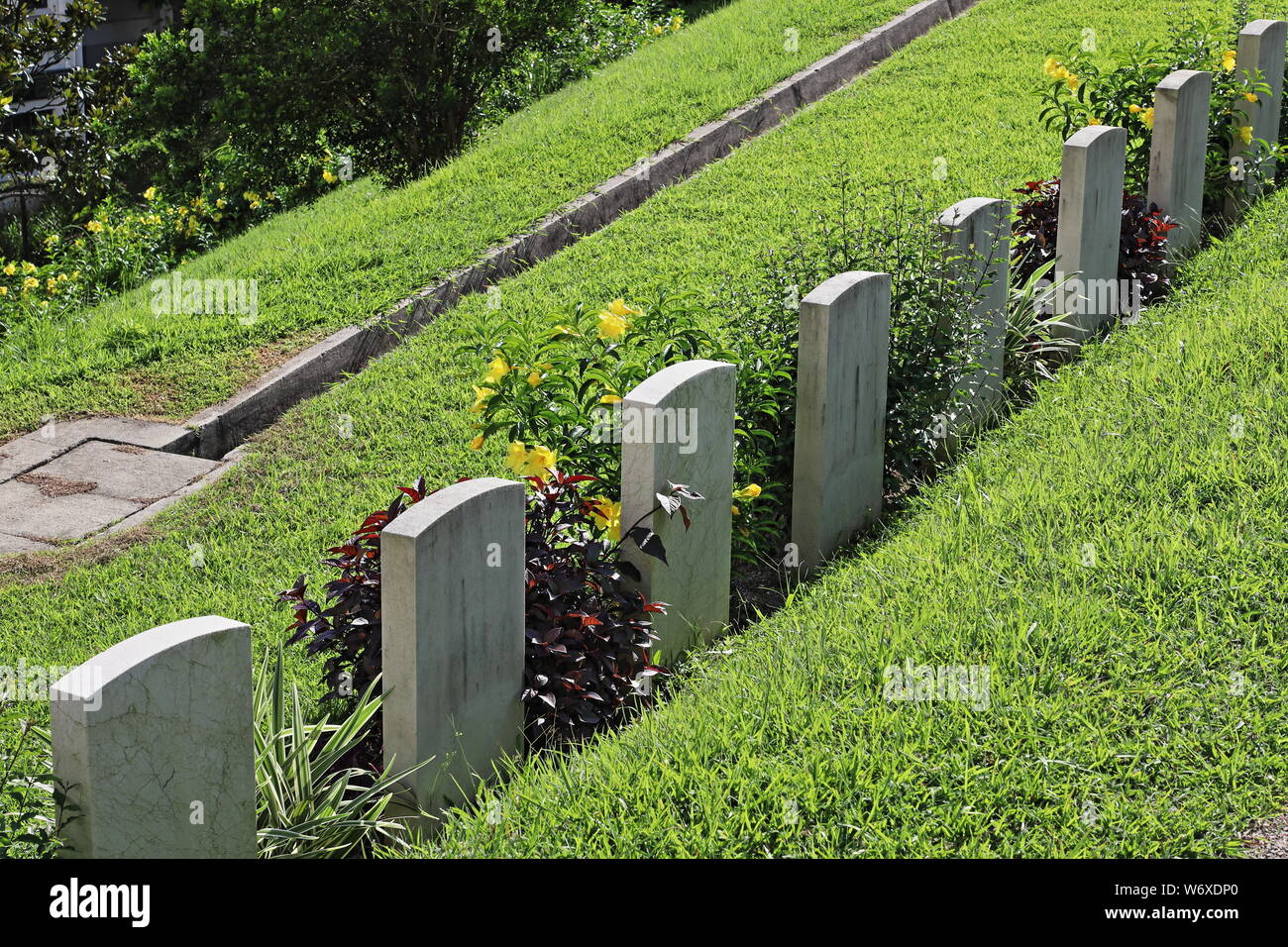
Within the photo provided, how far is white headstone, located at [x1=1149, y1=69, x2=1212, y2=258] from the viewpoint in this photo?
6.92 meters

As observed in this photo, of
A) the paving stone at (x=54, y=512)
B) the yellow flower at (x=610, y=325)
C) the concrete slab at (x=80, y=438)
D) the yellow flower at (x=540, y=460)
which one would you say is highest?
the yellow flower at (x=610, y=325)

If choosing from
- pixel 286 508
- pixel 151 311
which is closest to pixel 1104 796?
pixel 286 508

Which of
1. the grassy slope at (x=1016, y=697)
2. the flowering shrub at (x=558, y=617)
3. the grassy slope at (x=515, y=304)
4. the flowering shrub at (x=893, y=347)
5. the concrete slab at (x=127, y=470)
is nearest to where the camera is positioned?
the grassy slope at (x=1016, y=697)

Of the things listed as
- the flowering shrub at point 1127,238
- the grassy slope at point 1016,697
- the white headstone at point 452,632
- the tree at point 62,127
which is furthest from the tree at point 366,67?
the white headstone at point 452,632

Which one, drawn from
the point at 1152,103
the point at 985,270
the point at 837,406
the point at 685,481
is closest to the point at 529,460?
the point at 685,481

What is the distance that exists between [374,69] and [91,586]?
7085 millimetres

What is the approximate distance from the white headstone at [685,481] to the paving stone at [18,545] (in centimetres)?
335

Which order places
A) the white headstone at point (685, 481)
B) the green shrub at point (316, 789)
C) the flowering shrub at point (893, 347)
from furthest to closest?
the flowering shrub at point (893, 347) < the white headstone at point (685, 481) < the green shrub at point (316, 789)

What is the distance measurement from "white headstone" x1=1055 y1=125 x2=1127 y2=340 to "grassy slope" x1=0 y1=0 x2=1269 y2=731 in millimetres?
1370

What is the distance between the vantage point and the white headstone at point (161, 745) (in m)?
2.64

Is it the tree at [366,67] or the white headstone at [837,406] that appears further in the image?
the tree at [366,67]

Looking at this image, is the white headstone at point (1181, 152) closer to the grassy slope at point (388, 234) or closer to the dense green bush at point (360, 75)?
the grassy slope at point (388, 234)

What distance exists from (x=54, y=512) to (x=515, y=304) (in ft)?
9.31

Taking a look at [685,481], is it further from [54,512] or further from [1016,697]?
[54,512]
